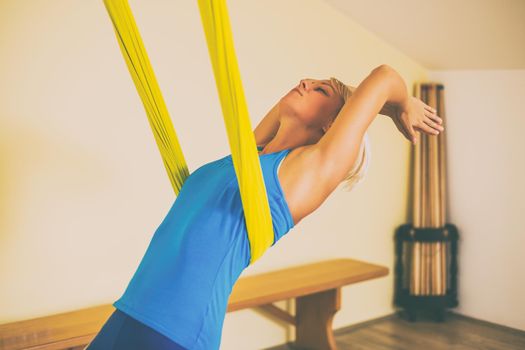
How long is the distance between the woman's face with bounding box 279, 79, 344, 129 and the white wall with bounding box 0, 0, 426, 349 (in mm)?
1335

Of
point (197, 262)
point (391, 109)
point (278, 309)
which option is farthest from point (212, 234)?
point (278, 309)

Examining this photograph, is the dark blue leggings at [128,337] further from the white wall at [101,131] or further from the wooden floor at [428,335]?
the wooden floor at [428,335]

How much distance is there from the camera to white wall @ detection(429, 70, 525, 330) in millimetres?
3301

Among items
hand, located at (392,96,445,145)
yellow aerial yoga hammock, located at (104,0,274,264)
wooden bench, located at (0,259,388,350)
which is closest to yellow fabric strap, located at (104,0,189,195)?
yellow aerial yoga hammock, located at (104,0,274,264)

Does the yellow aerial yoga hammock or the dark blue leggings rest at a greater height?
the yellow aerial yoga hammock

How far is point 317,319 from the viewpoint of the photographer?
9.44 ft

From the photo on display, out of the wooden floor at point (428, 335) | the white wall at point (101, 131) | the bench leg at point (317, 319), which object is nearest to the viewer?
the white wall at point (101, 131)

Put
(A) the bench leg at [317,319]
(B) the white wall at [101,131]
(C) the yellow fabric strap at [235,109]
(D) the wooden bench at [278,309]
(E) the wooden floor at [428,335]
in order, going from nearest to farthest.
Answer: (C) the yellow fabric strap at [235,109] < (D) the wooden bench at [278,309] < (B) the white wall at [101,131] < (A) the bench leg at [317,319] < (E) the wooden floor at [428,335]

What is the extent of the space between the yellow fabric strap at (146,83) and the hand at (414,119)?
0.52 m

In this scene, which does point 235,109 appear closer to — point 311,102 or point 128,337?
point 311,102

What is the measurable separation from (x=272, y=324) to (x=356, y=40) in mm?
1885

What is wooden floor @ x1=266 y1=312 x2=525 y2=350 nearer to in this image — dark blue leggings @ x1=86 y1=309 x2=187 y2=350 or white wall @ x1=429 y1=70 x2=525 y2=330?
white wall @ x1=429 y1=70 x2=525 y2=330

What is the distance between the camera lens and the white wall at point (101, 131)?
204cm

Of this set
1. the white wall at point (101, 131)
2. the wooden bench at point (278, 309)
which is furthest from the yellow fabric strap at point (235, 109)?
the white wall at point (101, 131)
